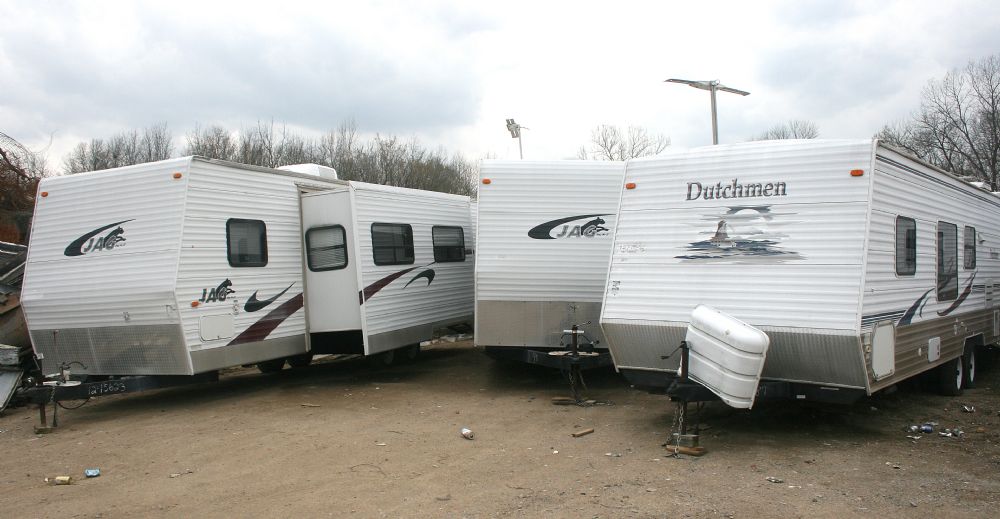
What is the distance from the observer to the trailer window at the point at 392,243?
11302 millimetres

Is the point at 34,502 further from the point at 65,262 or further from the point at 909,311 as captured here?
the point at 909,311

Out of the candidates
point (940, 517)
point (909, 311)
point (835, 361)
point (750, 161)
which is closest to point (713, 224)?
point (750, 161)

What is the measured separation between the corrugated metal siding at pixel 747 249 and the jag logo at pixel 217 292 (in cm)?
487

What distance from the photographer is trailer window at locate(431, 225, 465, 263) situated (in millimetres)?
12836

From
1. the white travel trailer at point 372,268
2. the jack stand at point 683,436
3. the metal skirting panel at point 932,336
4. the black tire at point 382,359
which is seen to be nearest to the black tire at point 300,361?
the black tire at point 382,359

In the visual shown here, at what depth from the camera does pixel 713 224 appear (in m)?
7.46

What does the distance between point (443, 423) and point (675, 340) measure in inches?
111

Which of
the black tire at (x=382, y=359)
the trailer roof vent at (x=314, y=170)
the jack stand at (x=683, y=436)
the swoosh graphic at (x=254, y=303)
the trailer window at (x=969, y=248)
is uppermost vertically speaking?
the trailer roof vent at (x=314, y=170)

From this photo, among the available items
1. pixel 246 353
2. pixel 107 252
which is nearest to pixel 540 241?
pixel 246 353

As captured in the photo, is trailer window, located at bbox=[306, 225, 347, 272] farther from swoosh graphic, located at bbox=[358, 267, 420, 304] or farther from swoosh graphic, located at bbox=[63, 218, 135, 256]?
swoosh graphic, located at bbox=[63, 218, 135, 256]

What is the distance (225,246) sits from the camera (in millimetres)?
9625

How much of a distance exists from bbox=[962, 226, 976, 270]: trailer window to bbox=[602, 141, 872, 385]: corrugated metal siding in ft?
12.7

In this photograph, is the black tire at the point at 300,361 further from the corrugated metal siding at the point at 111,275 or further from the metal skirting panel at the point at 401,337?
the corrugated metal siding at the point at 111,275

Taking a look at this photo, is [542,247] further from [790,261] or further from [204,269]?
[204,269]
